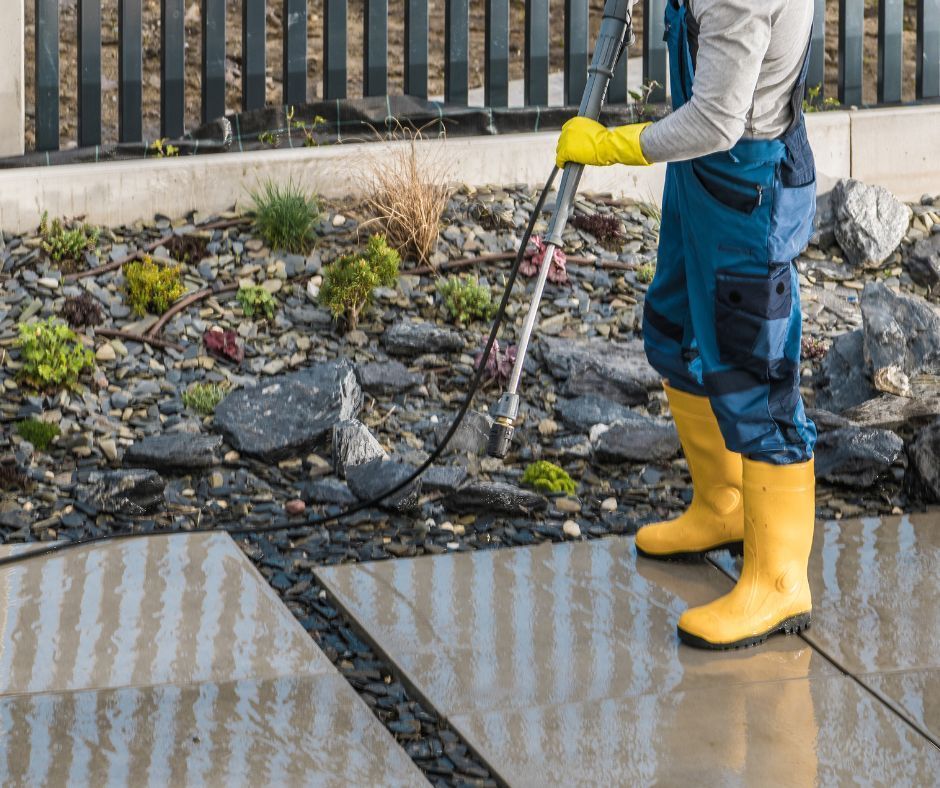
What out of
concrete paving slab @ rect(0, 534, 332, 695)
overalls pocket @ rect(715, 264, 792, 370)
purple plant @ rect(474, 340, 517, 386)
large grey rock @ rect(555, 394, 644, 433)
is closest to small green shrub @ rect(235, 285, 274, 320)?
purple plant @ rect(474, 340, 517, 386)

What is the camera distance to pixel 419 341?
537 centimetres

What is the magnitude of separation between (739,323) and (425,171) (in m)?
3.17

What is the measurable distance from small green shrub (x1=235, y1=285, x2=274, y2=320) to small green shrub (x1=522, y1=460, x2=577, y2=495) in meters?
1.62

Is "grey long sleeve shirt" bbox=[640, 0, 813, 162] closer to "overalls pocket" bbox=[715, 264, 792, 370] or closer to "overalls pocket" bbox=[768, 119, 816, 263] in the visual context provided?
"overalls pocket" bbox=[768, 119, 816, 263]

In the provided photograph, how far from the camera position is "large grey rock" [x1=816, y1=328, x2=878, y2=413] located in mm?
5086

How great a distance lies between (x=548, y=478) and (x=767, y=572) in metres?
1.22

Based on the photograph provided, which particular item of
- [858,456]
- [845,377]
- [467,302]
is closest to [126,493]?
[467,302]

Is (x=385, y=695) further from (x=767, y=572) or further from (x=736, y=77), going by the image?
(x=736, y=77)

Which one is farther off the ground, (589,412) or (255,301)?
(255,301)

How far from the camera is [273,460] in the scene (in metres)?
4.63

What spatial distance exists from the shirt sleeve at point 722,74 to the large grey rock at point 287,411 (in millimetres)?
2073

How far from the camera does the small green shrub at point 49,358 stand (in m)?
4.98

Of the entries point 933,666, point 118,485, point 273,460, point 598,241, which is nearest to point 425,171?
point 598,241

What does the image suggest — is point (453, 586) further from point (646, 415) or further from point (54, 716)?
point (646, 415)
